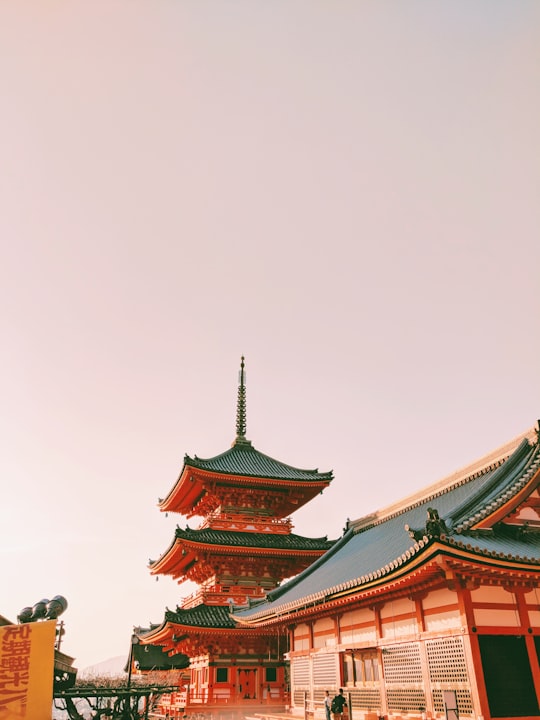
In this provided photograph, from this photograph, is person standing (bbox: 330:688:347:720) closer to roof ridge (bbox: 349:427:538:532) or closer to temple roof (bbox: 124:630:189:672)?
roof ridge (bbox: 349:427:538:532)

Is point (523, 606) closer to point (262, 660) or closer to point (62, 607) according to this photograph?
point (62, 607)

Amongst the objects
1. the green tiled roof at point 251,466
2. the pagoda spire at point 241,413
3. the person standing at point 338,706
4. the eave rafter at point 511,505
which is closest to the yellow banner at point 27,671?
the person standing at point 338,706

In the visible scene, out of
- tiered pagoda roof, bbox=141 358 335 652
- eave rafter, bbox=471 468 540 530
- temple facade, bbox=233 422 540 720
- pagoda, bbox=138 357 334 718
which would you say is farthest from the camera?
tiered pagoda roof, bbox=141 358 335 652

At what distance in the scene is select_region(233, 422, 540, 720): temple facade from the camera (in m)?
12.9

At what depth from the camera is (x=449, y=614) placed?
13969 millimetres

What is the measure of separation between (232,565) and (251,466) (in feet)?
21.2

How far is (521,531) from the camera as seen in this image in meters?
15.3

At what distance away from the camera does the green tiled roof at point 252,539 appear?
29938 mm

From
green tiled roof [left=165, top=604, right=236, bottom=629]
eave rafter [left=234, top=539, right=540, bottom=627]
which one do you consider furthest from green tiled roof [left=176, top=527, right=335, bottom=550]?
eave rafter [left=234, top=539, right=540, bottom=627]

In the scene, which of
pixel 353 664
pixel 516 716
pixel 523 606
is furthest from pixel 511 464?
pixel 353 664

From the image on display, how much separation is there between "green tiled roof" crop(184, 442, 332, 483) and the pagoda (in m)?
0.07

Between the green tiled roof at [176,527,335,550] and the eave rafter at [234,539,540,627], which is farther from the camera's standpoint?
the green tiled roof at [176,527,335,550]

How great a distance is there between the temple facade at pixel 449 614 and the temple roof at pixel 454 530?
41 millimetres

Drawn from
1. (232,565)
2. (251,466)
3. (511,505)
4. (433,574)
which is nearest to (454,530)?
(433,574)
